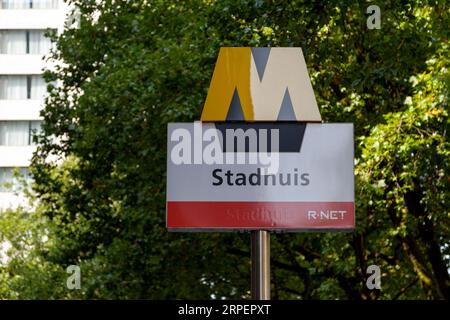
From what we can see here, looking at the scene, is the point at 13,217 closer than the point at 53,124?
No

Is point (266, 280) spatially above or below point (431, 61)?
below

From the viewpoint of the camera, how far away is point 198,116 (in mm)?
22141

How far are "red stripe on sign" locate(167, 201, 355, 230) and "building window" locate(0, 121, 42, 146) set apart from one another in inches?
3369

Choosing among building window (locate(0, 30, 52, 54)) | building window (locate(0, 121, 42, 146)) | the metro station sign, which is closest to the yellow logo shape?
the metro station sign

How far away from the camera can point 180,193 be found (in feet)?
26.1

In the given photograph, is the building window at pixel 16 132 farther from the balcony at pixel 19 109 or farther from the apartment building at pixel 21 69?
the balcony at pixel 19 109

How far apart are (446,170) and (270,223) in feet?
40.5

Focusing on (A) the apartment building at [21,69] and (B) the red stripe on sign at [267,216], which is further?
(A) the apartment building at [21,69]

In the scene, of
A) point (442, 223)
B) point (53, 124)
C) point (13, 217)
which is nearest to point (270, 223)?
point (442, 223)

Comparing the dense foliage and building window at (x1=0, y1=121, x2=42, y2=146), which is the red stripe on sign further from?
building window at (x1=0, y1=121, x2=42, y2=146)

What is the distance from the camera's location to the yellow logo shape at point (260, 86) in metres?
7.92

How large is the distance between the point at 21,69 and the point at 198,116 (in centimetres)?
7254

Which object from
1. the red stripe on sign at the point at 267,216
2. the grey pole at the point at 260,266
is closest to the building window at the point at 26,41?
the red stripe on sign at the point at 267,216

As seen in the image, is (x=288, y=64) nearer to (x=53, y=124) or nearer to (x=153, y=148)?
(x=153, y=148)
